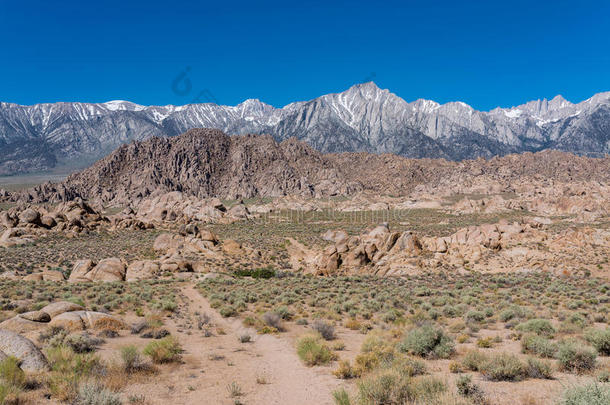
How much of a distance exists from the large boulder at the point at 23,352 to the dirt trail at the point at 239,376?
2.29 m

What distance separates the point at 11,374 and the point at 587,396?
10310mm

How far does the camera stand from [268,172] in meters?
171

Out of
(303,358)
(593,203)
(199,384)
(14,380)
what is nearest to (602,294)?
(303,358)

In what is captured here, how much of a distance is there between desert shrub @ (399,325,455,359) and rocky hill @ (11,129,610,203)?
143m

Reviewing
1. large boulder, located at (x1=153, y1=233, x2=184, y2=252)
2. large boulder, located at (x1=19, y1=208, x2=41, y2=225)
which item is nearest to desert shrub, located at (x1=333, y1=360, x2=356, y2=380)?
large boulder, located at (x1=153, y1=233, x2=184, y2=252)

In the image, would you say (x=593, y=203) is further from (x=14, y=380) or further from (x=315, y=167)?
(x=315, y=167)

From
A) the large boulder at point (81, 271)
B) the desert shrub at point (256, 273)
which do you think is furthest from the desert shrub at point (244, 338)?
the large boulder at point (81, 271)

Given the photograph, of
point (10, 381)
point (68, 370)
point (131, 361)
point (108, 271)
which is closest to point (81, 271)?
point (108, 271)

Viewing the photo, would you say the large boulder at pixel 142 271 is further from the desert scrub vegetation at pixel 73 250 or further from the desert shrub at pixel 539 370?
the desert shrub at pixel 539 370

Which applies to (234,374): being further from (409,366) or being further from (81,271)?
(81,271)

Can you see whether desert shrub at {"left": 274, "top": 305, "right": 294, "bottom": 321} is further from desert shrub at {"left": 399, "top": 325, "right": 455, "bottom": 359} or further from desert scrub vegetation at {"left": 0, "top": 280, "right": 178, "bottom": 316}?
desert shrub at {"left": 399, "top": 325, "right": 455, "bottom": 359}

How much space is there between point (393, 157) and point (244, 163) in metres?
82.9

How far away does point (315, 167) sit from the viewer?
596ft

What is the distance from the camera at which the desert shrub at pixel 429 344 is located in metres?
9.75
